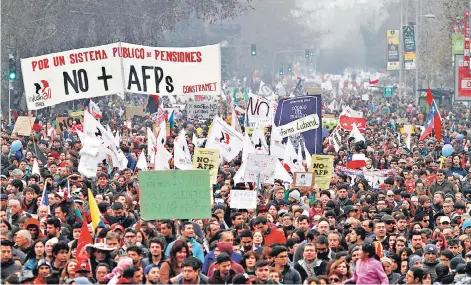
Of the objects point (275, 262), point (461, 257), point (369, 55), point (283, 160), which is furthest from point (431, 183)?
point (369, 55)

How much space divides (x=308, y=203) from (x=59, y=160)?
A: 19.5 feet

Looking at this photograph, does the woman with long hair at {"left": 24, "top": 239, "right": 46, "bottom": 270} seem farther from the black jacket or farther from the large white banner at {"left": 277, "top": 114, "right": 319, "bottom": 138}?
the large white banner at {"left": 277, "top": 114, "right": 319, "bottom": 138}

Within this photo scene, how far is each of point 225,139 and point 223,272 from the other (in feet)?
36.2

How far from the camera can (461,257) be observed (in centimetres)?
1332

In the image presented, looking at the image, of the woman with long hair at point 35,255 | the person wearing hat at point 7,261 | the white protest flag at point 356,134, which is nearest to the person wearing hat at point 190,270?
the person wearing hat at point 7,261

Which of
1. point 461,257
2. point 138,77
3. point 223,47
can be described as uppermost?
point 223,47

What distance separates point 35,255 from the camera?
1283 cm

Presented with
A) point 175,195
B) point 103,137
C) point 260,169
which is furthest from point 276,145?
point 175,195

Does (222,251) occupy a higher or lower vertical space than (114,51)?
lower

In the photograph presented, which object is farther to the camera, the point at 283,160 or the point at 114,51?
the point at 283,160

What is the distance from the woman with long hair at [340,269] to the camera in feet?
39.4

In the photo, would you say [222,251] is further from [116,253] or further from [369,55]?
[369,55]

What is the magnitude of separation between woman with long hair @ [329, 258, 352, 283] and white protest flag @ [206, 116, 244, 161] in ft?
33.0

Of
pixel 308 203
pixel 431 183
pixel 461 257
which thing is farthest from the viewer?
pixel 431 183
